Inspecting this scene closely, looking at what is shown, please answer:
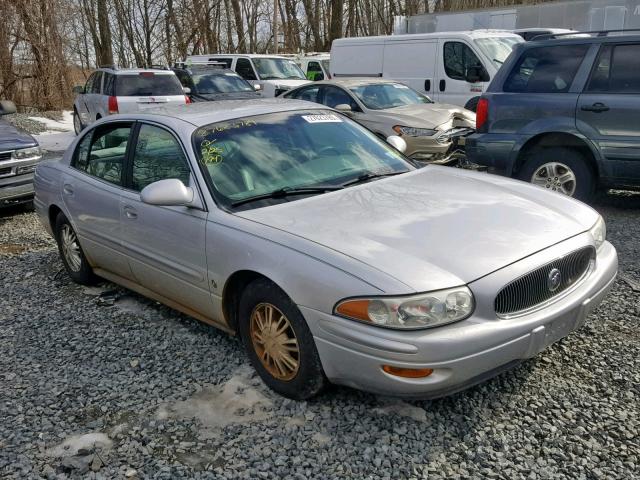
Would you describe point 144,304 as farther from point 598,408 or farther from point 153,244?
Result: point 598,408

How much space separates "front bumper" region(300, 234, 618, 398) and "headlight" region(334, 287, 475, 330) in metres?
0.03

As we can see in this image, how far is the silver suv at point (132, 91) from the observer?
40.0ft

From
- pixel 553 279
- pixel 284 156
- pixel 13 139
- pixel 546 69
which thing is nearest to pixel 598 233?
pixel 553 279

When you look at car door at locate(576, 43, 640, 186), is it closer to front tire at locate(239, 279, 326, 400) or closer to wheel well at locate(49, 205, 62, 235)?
front tire at locate(239, 279, 326, 400)

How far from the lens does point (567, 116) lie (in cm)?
644

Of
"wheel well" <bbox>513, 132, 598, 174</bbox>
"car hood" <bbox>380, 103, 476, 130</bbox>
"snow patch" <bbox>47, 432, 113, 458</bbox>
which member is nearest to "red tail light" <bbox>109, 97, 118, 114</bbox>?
"car hood" <bbox>380, 103, 476, 130</bbox>

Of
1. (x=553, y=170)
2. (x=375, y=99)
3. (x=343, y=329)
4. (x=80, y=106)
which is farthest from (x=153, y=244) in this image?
(x=80, y=106)

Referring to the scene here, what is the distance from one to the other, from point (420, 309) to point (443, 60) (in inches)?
396

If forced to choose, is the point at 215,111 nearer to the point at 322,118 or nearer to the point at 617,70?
the point at 322,118

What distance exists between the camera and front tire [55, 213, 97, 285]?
5047 mm

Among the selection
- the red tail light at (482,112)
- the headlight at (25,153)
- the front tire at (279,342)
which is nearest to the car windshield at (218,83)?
the headlight at (25,153)

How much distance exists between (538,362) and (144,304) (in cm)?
A: 287

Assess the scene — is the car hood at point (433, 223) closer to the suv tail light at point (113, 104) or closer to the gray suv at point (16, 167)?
the gray suv at point (16, 167)

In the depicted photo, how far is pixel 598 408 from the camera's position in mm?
3053
